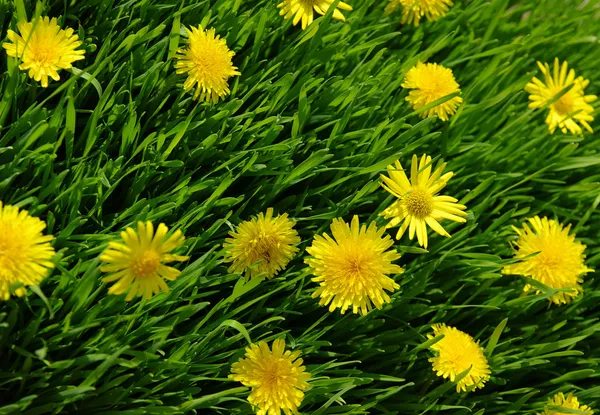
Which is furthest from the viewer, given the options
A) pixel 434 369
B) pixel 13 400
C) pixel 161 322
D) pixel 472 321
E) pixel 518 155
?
pixel 518 155

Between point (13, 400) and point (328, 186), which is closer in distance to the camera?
point (13, 400)

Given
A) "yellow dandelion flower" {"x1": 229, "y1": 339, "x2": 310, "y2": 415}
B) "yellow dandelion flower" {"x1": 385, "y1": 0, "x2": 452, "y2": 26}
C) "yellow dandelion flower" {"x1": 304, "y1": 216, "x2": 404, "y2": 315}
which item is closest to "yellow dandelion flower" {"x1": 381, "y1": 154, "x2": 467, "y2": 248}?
"yellow dandelion flower" {"x1": 304, "y1": 216, "x2": 404, "y2": 315}

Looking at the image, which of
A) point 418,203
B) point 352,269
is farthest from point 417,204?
point 352,269

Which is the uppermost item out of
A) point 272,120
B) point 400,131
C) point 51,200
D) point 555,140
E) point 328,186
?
point 555,140

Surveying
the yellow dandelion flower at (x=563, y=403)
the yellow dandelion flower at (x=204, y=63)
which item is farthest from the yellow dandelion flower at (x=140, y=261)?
the yellow dandelion flower at (x=563, y=403)

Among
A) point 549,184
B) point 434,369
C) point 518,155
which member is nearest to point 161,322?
point 434,369

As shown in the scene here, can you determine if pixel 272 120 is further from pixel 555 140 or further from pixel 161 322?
pixel 555 140
